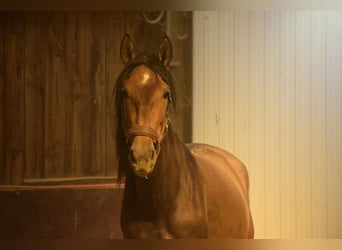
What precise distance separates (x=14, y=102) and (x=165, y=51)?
515mm

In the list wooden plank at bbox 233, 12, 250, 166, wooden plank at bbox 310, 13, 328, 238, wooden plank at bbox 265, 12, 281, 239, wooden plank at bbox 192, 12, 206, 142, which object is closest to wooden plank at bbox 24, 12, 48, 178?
wooden plank at bbox 192, 12, 206, 142

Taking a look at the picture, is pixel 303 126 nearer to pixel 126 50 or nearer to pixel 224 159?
pixel 224 159

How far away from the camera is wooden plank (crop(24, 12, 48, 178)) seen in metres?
2.07

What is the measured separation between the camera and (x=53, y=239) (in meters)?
2.09

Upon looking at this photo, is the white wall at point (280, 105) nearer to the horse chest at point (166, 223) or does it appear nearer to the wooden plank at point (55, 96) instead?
the horse chest at point (166, 223)

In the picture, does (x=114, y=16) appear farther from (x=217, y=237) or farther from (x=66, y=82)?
(x=217, y=237)

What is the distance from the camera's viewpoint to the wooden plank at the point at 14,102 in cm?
208

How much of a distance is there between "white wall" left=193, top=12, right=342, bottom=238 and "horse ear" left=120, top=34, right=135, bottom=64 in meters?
0.22

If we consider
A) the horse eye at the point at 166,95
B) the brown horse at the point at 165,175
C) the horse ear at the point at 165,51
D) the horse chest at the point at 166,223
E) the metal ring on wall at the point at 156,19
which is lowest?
the horse chest at the point at 166,223

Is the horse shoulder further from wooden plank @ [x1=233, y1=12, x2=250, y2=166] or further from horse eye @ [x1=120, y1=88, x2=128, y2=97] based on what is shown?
horse eye @ [x1=120, y1=88, x2=128, y2=97]

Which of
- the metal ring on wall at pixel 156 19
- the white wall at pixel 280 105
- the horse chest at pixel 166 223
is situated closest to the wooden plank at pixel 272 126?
the white wall at pixel 280 105

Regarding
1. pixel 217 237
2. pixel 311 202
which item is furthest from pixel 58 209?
pixel 311 202

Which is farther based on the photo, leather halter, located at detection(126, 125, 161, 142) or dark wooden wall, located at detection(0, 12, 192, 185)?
dark wooden wall, located at detection(0, 12, 192, 185)

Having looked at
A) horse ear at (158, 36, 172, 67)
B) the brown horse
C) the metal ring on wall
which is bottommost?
the brown horse
